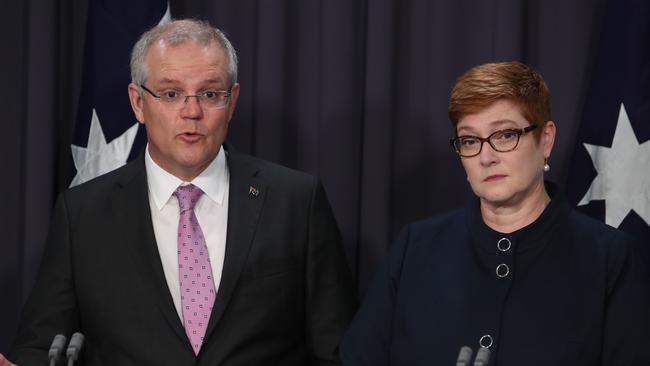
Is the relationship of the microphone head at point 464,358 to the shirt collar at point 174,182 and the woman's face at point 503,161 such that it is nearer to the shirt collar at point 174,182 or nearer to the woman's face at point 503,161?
the woman's face at point 503,161

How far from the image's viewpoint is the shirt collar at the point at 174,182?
3012mm

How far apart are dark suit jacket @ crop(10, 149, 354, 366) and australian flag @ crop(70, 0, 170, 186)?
1.57 feet

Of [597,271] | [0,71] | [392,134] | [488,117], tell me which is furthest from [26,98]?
[597,271]

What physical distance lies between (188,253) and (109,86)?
2.83 ft

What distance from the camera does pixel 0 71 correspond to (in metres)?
3.82

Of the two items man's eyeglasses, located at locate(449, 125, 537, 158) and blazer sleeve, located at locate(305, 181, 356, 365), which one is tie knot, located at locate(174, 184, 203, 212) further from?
man's eyeglasses, located at locate(449, 125, 537, 158)

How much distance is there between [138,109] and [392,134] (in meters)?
0.98

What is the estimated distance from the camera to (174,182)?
301 centimetres

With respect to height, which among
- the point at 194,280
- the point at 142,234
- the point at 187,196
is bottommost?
the point at 194,280

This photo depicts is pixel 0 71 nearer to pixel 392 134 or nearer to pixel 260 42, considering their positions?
pixel 260 42

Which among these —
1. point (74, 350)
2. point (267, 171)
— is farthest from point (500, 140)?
point (74, 350)

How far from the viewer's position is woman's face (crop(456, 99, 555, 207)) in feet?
8.63

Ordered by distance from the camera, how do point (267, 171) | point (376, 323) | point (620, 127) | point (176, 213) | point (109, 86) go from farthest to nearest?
point (109, 86) < point (620, 127) < point (267, 171) < point (176, 213) < point (376, 323)

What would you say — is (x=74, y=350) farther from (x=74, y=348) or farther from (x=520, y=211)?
(x=520, y=211)
